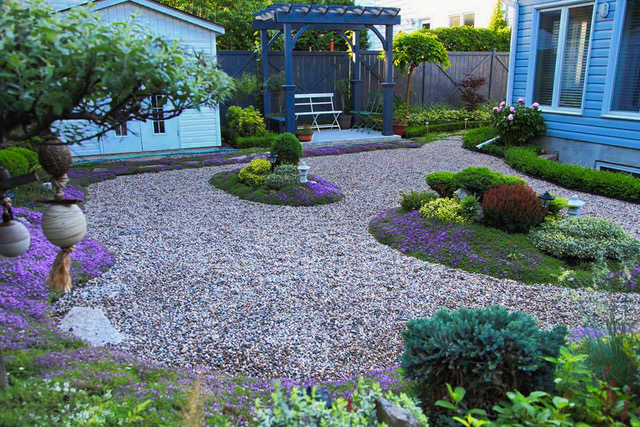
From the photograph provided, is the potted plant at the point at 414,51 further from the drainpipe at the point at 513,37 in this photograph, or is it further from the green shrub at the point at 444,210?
the green shrub at the point at 444,210

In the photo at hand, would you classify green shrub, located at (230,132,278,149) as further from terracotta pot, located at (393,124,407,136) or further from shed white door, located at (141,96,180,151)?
terracotta pot, located at (393,124,407,136)

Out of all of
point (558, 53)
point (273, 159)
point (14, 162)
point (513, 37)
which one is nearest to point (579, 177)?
point (558, 53)

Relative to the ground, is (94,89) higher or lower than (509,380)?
higher

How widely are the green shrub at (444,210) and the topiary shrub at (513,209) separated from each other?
0.33 metres

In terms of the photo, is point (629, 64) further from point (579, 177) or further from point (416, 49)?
point (416, 49)

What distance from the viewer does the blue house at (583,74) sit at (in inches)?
359

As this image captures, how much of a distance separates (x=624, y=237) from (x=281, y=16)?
9.06 m

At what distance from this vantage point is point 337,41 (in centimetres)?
1873

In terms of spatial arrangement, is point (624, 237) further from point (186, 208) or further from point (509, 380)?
point (186, 208)

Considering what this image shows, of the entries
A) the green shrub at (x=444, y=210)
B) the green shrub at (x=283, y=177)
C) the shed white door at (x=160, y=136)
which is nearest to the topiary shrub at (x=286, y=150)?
the green shrub at (x=283, y=177)

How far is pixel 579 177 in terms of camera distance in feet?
28.2

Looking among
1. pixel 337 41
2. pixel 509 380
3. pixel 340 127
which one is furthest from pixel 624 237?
pixel 337 41

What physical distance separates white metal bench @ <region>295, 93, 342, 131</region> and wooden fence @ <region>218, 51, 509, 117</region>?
13.8 inches

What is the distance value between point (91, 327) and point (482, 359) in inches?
113
